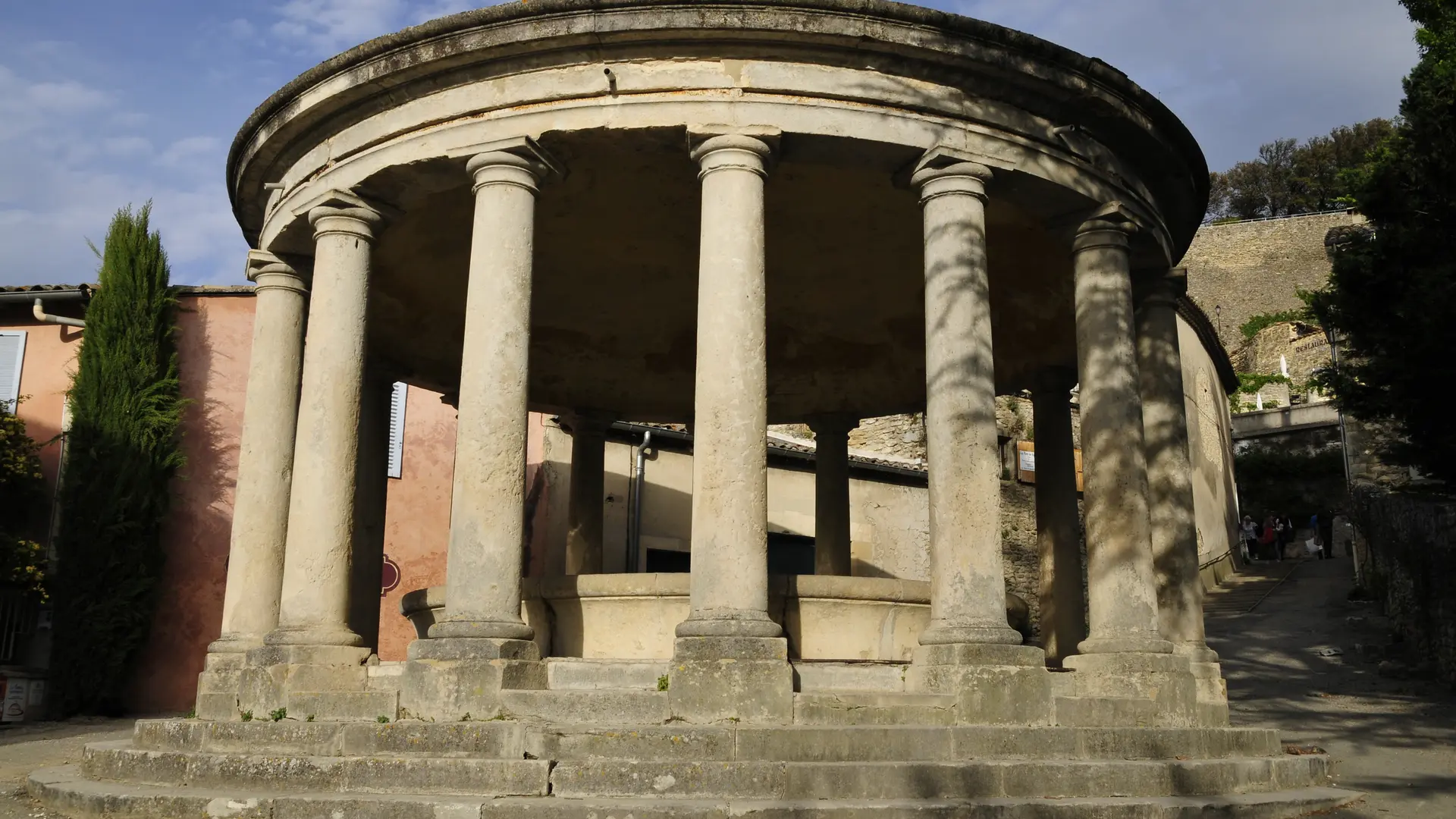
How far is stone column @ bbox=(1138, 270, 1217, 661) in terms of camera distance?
13.2 meters

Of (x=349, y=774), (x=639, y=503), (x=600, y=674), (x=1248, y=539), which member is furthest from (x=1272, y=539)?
(x=349, y=774)

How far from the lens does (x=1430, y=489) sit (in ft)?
71.7

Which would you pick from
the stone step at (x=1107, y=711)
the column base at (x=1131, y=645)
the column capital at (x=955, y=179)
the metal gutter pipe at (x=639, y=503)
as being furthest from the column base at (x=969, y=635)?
the metal gutter pipe at (x=639, y=503)

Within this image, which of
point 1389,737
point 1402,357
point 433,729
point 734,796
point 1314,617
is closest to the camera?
point 734,796

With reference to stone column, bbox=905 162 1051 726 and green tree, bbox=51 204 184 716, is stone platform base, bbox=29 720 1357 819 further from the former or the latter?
green tree, bbox=51 204 184 716

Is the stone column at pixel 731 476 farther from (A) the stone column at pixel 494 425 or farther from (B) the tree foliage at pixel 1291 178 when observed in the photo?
(B) the tree foliage at pixel 1291 178

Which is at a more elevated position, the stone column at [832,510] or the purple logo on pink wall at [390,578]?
the stone column at [832,510]

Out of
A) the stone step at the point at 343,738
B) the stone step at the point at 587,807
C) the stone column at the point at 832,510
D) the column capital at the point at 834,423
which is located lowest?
the stone step at the point at 587,807

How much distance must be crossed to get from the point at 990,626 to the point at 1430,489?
15.8 meters

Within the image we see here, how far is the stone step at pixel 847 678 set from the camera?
9891 mm

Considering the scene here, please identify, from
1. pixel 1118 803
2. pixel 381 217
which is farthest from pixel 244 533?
pixel 1118 803

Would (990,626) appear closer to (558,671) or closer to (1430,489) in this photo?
(558,671)

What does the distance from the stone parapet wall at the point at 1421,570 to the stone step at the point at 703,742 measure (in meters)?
11.9

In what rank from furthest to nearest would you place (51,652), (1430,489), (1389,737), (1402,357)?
1. (1430,489)
2. (51,652)
3. (1402,357)
4. (1389,737)
